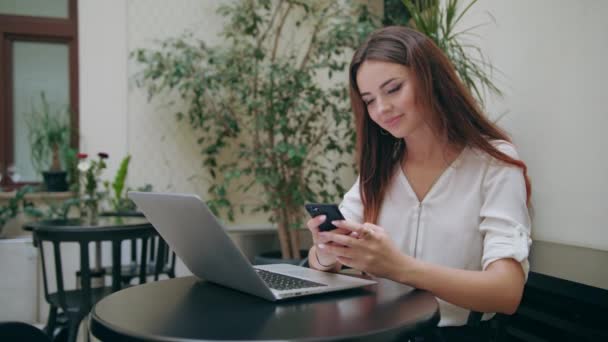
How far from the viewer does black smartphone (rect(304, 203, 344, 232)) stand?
1089 millimetres

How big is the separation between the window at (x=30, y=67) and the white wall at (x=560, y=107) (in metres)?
3.06

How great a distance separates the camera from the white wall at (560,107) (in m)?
1.63

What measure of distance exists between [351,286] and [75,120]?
3361mm

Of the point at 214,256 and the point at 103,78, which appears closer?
the point at 214,256

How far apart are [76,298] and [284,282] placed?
6.03 ft

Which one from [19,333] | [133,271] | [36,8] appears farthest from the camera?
[36,8]

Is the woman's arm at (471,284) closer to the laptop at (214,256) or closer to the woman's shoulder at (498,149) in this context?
the laptop at (214,256)

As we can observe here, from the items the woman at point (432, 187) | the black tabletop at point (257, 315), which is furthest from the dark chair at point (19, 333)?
the woman at point (432, 187)

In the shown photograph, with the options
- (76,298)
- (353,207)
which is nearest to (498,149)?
(353,207)

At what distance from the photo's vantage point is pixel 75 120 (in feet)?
13.0

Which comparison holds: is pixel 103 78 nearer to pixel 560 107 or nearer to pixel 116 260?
pixel 116 260

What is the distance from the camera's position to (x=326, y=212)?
1104 mm

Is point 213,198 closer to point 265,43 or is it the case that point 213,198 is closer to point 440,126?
point 265,43

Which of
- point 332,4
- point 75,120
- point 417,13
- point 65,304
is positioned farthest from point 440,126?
point 75,120
